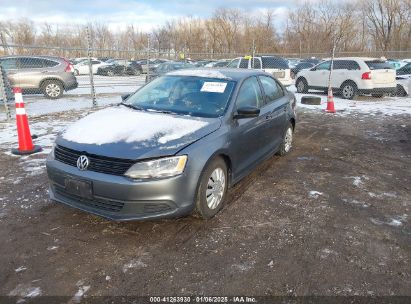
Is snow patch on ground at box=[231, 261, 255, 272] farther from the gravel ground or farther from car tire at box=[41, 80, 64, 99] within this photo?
car tire at box=[41, 80, 64, 99]

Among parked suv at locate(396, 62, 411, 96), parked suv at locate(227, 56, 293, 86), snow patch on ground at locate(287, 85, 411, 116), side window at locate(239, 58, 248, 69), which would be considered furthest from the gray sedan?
parked suv at locate(396, 62, 411, 96)

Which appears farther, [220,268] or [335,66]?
[335,66]

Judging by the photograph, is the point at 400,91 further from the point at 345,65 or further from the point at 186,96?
the point at 186,96

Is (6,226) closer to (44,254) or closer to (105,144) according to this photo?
(44,254)

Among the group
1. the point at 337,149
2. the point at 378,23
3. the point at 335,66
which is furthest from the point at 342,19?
the point at 337,149

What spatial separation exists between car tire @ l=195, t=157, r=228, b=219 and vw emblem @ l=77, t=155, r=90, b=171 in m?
1.12

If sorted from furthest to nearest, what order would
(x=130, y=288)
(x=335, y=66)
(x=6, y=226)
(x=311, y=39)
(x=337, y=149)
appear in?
1. (x=311, y=39)
2. (x=335, y=66)
3. (x=337, y=149)
4. (x=6, y=226)
5. (x=130, y=288)

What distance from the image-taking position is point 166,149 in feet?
11.1

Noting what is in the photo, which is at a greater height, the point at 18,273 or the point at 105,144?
the point at 105,144

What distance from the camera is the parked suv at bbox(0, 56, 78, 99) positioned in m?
13.6

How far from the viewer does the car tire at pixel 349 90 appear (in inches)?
552

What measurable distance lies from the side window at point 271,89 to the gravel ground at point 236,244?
124 cm

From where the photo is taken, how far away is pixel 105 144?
3457 mm

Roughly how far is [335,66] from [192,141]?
13.0 metres
